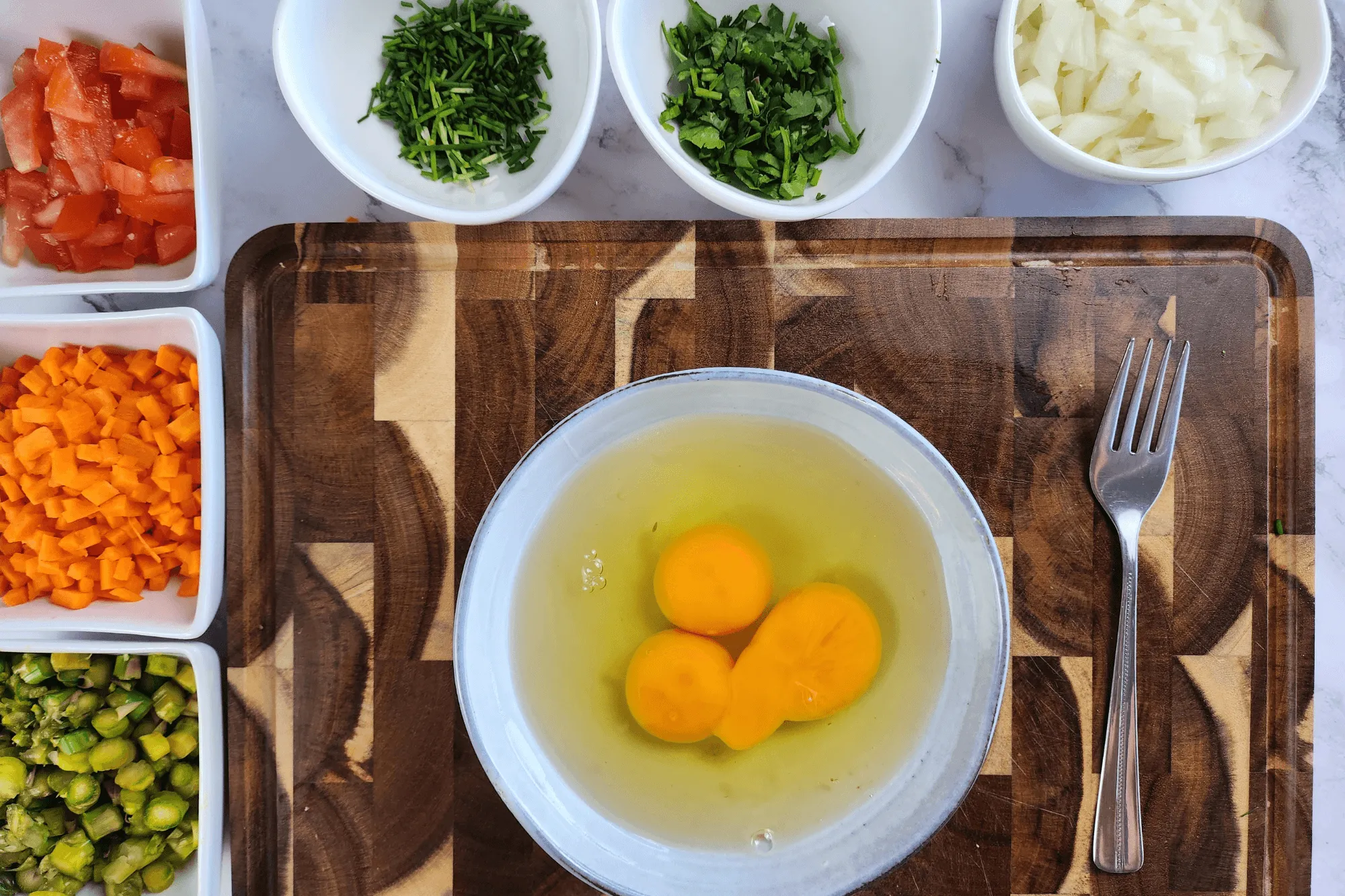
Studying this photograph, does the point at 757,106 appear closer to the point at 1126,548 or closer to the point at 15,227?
the point at 1126,548

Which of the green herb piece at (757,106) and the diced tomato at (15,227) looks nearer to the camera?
the green herb piece at (757,106)

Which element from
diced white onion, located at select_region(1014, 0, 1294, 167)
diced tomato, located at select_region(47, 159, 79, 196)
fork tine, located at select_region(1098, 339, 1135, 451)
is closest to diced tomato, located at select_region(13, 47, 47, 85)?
diced tomato, located at select_region(47, 159, 79, 196)

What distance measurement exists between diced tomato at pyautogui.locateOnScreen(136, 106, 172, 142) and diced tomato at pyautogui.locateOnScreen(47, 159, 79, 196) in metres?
0.13

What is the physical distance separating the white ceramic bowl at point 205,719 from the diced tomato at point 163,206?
0.65 metres

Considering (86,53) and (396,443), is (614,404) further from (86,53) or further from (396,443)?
(86,53)

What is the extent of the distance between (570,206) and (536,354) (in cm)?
30

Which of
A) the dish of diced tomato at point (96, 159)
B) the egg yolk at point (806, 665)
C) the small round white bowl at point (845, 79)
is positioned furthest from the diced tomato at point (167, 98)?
the egg yolk at point (806, 665)

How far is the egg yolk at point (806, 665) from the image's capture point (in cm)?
123

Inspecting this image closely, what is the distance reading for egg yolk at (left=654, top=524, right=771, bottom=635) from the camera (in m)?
1.24

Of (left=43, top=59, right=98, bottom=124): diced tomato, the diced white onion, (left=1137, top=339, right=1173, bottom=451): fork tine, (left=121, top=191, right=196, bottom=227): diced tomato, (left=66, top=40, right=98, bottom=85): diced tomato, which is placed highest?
the diced white onion

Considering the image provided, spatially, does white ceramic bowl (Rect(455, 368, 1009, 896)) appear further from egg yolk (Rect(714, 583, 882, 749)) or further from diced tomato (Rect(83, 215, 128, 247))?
diced tomato (Rect(83, 215, 128, 247))

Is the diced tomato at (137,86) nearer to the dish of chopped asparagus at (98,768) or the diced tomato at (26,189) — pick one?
the diced tomato at (26,189)

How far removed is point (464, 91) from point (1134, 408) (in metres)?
1.09

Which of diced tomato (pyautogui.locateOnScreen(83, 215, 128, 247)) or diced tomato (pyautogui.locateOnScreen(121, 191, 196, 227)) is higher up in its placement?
diced tomato (pyautogui.locateOnScreen(121, 191, 196, 227))
